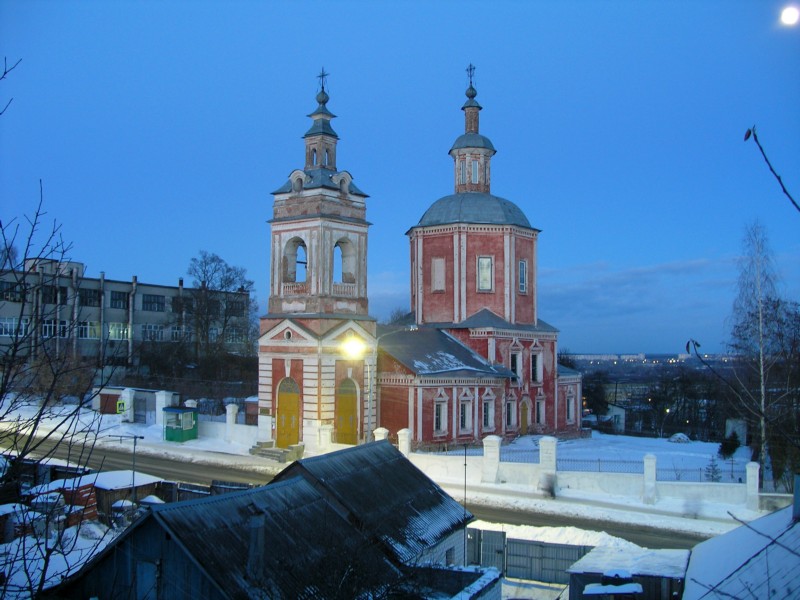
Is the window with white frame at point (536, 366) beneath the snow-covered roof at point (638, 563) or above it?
above

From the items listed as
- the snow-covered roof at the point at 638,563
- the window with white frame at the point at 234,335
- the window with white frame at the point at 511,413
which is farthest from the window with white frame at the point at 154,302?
the snow-covered roof at the point at 638,563

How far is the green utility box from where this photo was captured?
31630mm

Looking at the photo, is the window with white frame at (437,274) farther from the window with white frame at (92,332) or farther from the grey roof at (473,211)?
the window with white frame at (92,332)

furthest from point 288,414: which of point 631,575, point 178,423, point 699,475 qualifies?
point 631,575

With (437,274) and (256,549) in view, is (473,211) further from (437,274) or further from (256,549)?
(256,549)

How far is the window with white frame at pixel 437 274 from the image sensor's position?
120 ft

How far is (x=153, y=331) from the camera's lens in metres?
57.8

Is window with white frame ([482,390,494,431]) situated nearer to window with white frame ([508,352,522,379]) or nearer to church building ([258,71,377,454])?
window with white frame ([508,352,522,379])

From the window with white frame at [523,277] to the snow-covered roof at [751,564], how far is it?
951 inches

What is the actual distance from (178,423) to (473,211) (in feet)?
53.0

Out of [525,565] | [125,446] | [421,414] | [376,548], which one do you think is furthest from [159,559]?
[125,446]

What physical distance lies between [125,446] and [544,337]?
19384 mm

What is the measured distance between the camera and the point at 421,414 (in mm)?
29797

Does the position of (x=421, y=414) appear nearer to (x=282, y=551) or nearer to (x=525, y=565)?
(x=525, y=565)
